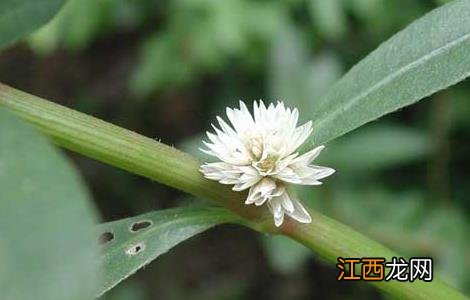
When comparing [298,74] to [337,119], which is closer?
[337,119]

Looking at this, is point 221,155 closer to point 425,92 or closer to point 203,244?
point 425,92

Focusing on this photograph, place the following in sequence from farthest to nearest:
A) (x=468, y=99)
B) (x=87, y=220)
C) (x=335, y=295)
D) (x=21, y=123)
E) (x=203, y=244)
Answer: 1. (x=203, y=244)
2. (x=335, y=295)
3. (x=468, y=99)
4. (x=21, y=123)
5. (x=87, y=220)

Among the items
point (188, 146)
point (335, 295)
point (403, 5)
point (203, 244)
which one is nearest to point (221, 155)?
point (188, 146)

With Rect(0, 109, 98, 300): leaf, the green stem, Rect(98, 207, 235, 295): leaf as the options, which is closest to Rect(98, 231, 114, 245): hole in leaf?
Rect(98, 207, 235, 295): leaf

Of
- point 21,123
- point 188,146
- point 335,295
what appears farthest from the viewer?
point 335,295

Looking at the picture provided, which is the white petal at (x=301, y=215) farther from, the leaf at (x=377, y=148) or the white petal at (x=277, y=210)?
the leaf at (x=377, y=148)

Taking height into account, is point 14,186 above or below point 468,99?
below

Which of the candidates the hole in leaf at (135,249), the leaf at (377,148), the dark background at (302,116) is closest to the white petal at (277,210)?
the hole in leaf at (135,249)
